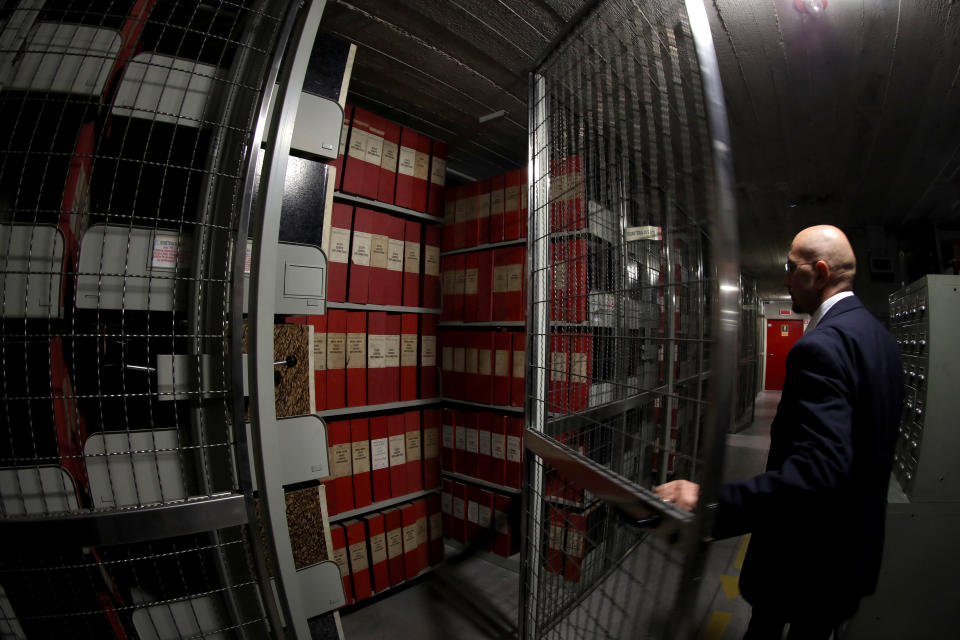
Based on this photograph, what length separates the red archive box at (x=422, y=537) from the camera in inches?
79.1

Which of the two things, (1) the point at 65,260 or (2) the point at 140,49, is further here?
(2) the point at 140,49

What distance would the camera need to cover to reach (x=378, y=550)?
1846 millimetres

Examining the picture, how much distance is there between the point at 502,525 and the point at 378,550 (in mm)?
678

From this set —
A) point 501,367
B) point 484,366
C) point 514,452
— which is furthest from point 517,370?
point 514,452

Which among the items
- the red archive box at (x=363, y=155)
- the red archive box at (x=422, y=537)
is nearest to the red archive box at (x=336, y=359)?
the red archive box at (x=363, y=155)

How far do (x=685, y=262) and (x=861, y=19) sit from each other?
6.08 ft

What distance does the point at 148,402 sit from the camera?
87cm

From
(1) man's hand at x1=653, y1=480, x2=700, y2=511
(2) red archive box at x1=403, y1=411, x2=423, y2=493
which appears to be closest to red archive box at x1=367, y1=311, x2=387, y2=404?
(2) red archive box at x1=403, y1=411, x2=423, y2=493

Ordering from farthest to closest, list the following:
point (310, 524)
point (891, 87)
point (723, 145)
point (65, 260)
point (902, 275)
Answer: point (902, 275), point (891, 87), point (310, 524), point (65, 260), point (723, 145)

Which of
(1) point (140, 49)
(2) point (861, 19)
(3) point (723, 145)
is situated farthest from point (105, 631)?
(2) point (861, 19)

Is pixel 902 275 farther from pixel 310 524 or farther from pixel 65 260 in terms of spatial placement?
pixel 65 260

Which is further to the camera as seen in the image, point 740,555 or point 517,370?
point 740,555

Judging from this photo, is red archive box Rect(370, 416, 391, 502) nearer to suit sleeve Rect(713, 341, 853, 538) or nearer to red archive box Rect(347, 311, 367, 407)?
red archive box Rect(347, 311, 367, 407)

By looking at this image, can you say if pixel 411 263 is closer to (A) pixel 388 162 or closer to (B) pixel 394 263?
(B) pixel 394 263
